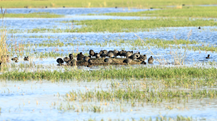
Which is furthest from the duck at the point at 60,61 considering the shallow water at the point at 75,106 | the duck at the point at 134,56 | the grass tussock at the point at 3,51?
the shallow water at the point at 75,106

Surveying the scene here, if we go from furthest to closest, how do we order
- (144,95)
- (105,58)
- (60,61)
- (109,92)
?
(60,61) → (105,58) → (109,92) → (144,95)

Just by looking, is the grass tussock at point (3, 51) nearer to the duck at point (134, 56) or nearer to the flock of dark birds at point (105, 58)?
the flock of dark birds at point (105, 58)

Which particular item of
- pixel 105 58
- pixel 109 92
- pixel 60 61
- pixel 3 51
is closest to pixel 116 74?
pixel 109 92

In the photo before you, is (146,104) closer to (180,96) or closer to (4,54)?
(180,96)

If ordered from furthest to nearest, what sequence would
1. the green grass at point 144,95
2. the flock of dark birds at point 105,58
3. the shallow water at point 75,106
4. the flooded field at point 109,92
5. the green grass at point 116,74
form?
1. the flock of dark birds at point 105,58
2. the green grass at point 116,74
3. the green grass at point 144,95
4. the flooded field at point 109,92
5. the shallow water at point 75,106

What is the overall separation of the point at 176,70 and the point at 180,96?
430cm

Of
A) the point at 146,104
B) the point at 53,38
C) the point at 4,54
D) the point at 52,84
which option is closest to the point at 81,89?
the point at 52,84

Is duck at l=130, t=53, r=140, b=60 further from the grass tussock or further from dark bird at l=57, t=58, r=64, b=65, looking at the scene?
the grass tussock

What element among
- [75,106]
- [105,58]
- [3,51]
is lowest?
[75,106]

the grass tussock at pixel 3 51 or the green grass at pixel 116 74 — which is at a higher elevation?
the grass tussock at pixel 3 51

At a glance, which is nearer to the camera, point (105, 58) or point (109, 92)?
point (109, 92)

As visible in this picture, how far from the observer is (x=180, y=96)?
12773 mm

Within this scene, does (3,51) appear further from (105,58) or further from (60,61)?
(105,58)

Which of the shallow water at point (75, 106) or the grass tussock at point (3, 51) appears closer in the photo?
the shallow water at point (75, 106)
